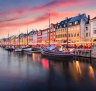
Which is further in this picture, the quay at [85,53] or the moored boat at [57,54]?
the moored boat at [57,54]

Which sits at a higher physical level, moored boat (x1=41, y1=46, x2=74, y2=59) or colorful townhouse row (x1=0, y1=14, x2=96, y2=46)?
colorful townhouse row (x1=0, y1=14, x2=96, y2=46)

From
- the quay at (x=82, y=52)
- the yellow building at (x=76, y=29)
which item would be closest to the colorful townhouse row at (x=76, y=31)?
the yellow building at (x=76, y=29)

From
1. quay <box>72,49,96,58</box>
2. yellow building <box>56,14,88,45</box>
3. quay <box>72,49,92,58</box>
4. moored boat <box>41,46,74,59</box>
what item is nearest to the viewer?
quay <box>72,49,96,58</box>

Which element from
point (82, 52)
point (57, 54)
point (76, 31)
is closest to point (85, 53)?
point (82, 52)

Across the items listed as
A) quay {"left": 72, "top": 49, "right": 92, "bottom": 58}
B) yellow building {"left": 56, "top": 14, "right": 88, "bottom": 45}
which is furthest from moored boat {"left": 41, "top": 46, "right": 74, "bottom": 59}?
yellow building {"left": 56, "top": 14, "right": 88, "bottom": 45}

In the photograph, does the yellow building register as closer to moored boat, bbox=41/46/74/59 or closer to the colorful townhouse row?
the colorful townhouse row

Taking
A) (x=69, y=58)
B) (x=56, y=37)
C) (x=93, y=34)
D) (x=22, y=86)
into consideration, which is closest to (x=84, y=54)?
(x=69, y=58)

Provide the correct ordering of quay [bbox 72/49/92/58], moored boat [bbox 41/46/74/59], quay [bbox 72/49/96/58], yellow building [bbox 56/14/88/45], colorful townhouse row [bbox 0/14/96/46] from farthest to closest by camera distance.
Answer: yellow building [bbox 56/14/88/45], colorful townhouse row [bbox 0/14/96/46], moored boat [bbox 41/46/74/59], quay [bbox 72/49/92/58], quay [bbox 72/49/96/58]

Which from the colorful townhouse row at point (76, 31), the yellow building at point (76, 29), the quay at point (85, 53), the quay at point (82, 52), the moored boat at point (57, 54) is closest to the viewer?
the quay at point (85, 53)

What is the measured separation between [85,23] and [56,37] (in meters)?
30.8

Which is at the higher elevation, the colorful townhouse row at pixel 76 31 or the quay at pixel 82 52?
the colorful townhouse row at pixel 76 31

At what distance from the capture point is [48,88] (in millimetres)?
22500

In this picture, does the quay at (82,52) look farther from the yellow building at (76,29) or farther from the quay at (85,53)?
the yellow building at (76,29)

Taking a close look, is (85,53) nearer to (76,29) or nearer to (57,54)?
(57,54)
